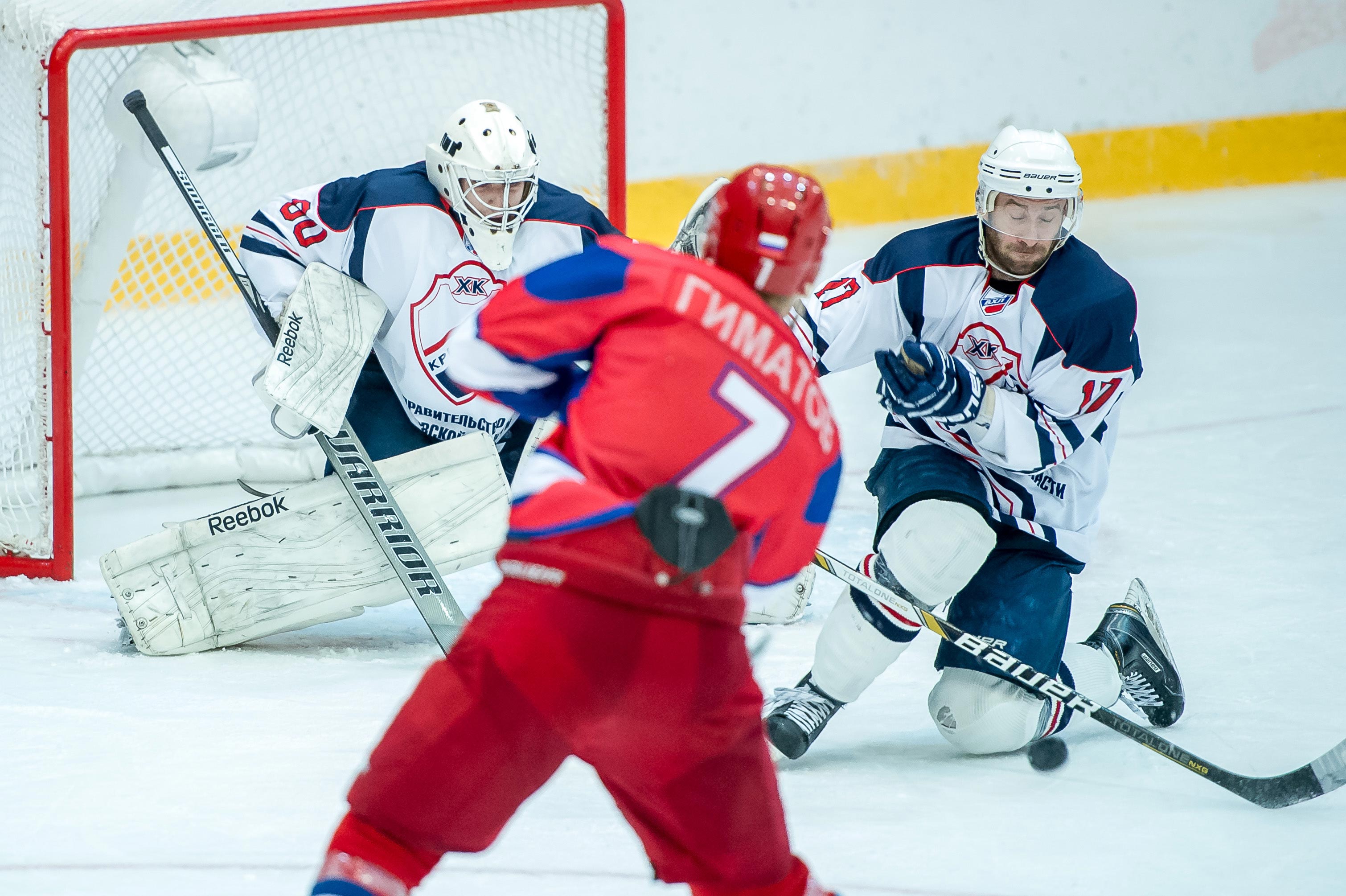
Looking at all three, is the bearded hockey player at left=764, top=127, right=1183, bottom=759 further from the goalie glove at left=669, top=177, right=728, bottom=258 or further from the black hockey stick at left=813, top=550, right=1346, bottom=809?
the goalie glove at left=669, top=177, right=728, bottom=258

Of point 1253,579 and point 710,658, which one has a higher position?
point 710,658

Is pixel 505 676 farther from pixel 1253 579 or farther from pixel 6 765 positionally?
pixel 1253 579

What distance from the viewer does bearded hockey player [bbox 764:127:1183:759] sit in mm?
2383

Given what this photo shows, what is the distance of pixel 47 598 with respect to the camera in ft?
10.3

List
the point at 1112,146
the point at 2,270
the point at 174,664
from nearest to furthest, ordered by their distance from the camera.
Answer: the point at 174,664, the point at 2,270, the point at 1112,146

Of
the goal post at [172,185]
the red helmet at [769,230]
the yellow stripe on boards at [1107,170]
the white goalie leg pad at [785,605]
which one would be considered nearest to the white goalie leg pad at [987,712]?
the white goalie leg pad at [785,605]

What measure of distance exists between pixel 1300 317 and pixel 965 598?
3.45 meters

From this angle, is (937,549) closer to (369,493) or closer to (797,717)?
(797,717)

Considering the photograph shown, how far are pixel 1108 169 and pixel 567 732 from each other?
6.46 m

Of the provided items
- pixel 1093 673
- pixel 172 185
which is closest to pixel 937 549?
pixel 1093 673

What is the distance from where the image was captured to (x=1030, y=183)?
2.37m

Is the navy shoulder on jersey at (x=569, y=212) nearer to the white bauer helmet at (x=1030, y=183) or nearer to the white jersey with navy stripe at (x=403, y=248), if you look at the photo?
the white jersey with navy stripe at (x=403, y=248)

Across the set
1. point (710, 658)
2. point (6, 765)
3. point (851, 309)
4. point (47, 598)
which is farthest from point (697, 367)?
point (47, 598)

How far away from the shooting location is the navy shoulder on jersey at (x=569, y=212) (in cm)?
299
